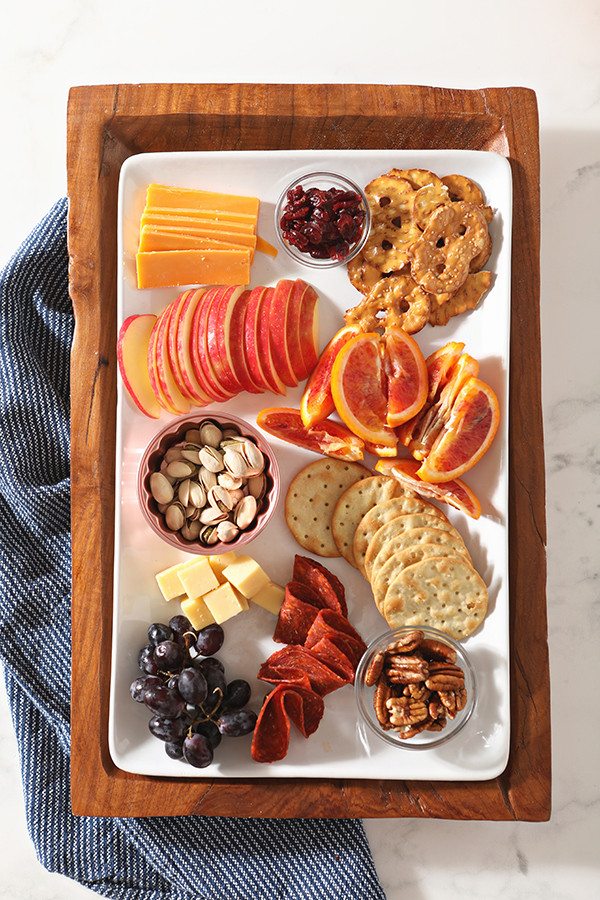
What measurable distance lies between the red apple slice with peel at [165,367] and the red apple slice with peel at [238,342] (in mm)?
160

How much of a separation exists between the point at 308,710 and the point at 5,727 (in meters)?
0.93

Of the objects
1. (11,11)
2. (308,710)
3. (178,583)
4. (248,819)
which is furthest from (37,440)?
(11,11)

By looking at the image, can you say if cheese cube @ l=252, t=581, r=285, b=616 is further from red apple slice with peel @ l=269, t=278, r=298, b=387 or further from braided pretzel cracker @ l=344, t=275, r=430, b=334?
braided pretzel cracker @ l=344, t=275, r=430, b=334

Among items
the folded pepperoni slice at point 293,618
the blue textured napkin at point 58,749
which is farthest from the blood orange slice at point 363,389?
the blue textured napkin at point 58,749

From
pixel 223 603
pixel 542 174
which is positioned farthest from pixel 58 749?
pixel 542 174

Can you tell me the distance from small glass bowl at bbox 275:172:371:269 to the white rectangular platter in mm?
47

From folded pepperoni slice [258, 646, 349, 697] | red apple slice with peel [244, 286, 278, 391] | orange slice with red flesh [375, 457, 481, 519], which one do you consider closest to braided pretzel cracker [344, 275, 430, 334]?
red apple slice with peel [244, 286, 278, 391]

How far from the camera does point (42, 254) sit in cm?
202

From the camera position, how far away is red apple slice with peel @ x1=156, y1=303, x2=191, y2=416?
1807 mm

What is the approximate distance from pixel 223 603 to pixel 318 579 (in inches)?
9.9

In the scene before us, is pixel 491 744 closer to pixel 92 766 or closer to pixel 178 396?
pixel 92 766

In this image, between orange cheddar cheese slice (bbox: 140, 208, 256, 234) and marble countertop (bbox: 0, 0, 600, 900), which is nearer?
orange cheddar cheese slice (bbox: 140, 208, 256, 234)

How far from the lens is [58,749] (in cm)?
197

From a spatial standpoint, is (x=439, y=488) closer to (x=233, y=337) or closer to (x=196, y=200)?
(x=233, y=337)
